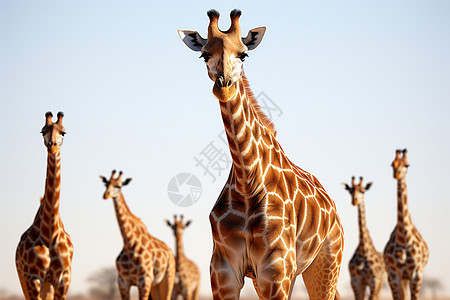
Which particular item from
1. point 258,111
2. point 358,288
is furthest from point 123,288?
point 258,111

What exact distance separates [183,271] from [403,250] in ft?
22.5

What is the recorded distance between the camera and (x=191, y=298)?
66.3ft

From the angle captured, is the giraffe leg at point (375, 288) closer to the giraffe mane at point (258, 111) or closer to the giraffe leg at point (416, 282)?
the giraffe leg at point (416, 282)

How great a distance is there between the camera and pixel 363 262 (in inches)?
717

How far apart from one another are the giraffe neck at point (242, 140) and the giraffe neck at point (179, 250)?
14.2 metres

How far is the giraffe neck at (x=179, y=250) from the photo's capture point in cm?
2038

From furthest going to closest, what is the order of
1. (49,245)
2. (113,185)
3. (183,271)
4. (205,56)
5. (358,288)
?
1. (183,271)
2. (358,288)
3. (113,185)
4. (49,245)
5. (205,56)

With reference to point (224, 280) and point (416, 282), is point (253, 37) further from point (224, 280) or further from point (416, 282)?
point (416, 282)

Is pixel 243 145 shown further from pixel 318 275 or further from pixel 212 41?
pixel 318 275

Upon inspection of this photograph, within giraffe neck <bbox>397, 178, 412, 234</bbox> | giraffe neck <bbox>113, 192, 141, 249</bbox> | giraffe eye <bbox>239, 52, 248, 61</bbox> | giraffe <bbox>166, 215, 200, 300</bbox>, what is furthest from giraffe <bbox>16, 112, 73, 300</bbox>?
giraffe <bbox>166, 215, 200, 300</bbox>

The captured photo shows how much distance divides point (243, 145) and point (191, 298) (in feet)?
47.5

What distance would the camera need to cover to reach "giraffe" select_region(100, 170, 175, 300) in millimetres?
15594

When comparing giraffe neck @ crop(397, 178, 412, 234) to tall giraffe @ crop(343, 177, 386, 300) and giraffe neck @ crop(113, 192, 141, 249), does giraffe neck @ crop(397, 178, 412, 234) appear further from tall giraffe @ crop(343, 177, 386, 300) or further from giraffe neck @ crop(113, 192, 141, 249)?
giraffe neck @ crop(113, 192, 141, 249)

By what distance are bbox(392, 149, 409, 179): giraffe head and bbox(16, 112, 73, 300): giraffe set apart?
7770mm
